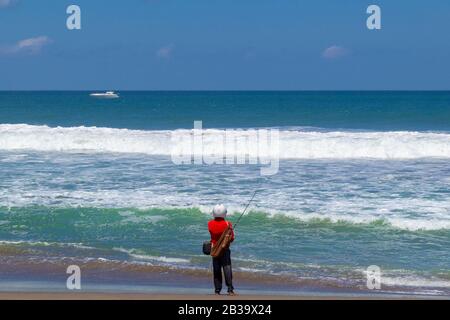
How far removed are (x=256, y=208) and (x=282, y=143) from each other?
12.6 meters

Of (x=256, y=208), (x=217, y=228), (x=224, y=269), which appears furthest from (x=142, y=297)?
(x=256, y=208)

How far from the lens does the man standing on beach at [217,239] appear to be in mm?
8711

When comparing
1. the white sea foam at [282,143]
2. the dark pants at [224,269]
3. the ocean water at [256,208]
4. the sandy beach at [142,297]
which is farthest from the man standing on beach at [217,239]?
the white sea foam at [282,143]

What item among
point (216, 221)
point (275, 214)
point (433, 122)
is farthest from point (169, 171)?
point (433, 122)

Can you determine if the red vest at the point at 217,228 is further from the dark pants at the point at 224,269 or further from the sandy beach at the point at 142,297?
the sandy beach at the point at 142,297

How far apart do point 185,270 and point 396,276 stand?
3.13 metres

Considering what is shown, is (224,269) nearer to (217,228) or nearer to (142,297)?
(217,228)

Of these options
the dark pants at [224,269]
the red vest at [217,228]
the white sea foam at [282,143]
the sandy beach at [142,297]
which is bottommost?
the sandy beach at [142,297]

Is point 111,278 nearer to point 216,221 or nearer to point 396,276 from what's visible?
point 216,221

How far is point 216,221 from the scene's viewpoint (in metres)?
8.82

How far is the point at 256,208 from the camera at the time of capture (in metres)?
14.9

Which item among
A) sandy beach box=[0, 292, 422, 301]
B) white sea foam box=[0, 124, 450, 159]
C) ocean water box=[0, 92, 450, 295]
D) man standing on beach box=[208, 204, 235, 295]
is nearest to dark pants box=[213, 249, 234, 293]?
man standing on beach box=[208, 204, 235, 295]

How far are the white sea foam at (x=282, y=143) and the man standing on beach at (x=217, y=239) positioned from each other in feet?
51.1

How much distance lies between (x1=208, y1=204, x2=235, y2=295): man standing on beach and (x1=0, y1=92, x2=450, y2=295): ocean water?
1.60 metres
